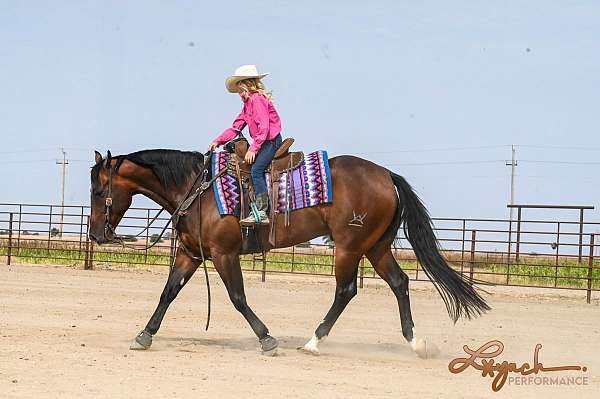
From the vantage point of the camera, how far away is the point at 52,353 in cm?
657

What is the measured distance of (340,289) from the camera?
7.28m

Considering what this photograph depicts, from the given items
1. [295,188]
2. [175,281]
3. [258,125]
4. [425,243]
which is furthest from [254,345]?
[258,125]

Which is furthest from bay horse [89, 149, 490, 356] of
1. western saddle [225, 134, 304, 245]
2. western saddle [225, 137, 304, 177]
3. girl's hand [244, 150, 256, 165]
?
girl's hand [244, 150, 256, 165]

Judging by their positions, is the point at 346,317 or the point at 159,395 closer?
the point at 159,395

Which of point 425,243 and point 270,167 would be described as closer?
point 270,167

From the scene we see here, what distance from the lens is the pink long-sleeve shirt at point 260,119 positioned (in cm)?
701

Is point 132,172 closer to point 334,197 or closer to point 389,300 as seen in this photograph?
point 334,197

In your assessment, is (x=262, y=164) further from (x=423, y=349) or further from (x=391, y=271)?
(x=423, y=349)

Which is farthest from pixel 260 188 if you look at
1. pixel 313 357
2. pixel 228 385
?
pixel 228 385

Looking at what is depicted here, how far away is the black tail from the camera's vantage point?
24.0 ft

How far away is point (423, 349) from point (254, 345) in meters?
1.49

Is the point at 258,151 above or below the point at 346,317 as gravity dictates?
above

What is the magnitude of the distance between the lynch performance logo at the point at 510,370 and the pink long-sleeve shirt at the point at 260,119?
226 cm

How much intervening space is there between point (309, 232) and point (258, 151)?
2.55ft
